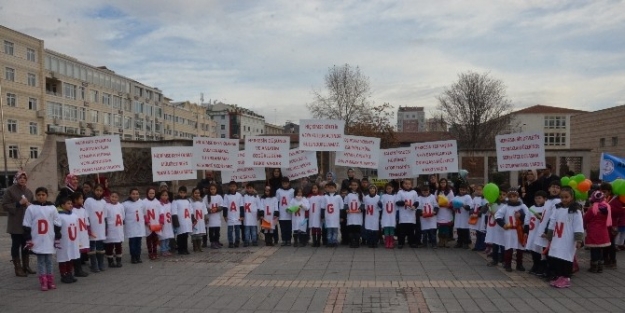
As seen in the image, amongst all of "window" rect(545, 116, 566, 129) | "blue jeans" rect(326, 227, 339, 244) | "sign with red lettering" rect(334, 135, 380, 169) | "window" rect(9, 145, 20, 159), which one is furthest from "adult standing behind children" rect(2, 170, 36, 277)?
"window" rect(545, 116, 566, 129)

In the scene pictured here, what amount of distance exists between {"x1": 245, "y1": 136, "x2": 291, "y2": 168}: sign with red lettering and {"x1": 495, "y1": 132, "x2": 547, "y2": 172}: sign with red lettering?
5.36m

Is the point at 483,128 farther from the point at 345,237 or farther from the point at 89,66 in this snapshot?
the point at 89,66

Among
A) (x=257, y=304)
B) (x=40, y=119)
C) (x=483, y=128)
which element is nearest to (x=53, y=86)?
(x=40, y=119)

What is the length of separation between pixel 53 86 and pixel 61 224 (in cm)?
6535

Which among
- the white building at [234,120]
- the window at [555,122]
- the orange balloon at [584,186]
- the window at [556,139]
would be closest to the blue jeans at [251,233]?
the orange balloon at [584,186]

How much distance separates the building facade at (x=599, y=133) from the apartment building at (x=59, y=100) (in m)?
51.3

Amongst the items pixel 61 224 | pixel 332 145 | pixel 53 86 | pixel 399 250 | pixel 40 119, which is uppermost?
pixel 53 86

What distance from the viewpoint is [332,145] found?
13.7 metres

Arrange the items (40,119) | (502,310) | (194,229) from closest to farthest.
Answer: (502,310) < (194,229) < (40,119)

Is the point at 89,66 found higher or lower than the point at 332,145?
higher

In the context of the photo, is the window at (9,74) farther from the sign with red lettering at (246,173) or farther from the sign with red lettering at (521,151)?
the sign with red lettering at (521,151)

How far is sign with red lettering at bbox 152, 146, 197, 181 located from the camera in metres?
13.1

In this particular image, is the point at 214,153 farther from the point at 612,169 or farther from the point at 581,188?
the point at 612,169

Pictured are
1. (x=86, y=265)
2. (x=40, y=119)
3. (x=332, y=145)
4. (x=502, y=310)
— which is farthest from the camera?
(x=40, y=119)
